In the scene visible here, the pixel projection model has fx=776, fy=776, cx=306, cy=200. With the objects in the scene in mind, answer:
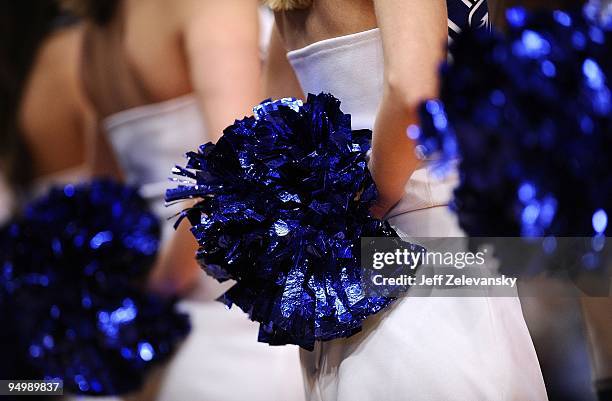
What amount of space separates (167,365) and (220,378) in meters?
0.11

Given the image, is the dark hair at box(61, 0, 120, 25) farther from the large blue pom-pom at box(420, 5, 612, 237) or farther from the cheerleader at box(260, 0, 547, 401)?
the large blue pom-pom at box(420, 5, 612, 237)

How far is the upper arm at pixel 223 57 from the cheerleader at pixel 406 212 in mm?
185

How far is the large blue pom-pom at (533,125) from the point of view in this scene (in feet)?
2.08

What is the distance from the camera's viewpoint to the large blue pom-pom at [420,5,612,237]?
25.0 inches

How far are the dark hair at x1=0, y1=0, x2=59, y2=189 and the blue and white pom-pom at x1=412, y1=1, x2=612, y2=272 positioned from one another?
1.05 meters

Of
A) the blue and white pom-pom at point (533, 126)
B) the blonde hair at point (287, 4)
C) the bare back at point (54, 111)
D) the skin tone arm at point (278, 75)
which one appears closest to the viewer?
the blue and white pom-pom at point (533, 126)

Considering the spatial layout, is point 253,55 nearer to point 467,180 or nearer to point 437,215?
point 437,215

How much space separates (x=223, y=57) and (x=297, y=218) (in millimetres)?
348

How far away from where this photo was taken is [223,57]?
1.06 m

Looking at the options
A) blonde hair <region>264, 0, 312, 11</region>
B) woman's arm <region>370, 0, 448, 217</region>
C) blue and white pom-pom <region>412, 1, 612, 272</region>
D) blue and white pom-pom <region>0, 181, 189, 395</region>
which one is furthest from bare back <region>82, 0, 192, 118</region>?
blue and white pom-pom <region>412, 1, 612, 272</region>

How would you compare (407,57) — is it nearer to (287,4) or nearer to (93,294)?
(287,4)

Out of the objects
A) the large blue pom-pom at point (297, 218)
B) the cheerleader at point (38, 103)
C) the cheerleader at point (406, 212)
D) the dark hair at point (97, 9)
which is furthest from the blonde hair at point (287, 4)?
the cheerleader at point (38, 103)

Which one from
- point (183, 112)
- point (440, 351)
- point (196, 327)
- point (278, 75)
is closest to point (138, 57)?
point (183, 112)

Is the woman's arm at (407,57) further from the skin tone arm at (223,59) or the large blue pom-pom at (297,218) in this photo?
the skin tone arm at (223,59)
